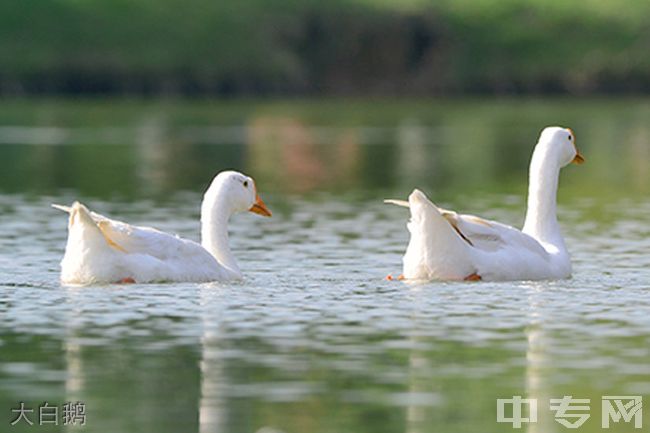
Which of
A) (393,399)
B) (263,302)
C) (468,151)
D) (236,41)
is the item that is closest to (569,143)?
(263,302)

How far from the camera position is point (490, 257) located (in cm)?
1886

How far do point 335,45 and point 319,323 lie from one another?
93.3 meters

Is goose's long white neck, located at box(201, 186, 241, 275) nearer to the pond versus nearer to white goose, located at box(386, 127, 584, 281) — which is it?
the pond

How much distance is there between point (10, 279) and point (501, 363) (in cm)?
678

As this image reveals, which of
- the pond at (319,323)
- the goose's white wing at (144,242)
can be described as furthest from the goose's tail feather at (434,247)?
the goose's white wing at (144,242)

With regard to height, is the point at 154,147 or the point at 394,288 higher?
the point at 154,147

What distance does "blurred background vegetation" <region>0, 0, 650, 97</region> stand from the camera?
99688mm

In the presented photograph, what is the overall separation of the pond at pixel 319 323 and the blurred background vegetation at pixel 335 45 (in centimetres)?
6363

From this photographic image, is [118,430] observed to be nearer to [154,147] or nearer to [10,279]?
[10,279]

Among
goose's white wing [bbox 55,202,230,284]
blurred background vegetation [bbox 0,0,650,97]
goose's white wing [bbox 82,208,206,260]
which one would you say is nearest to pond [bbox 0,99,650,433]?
goose's white wing [bbox 55,202,230,284]

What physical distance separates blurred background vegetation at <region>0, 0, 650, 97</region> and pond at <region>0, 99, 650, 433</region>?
2505 inches

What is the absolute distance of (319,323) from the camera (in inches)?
632

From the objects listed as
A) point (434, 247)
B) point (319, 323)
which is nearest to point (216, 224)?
point (434, 247)

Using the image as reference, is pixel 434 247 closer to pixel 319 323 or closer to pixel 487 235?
pixel 487 235
